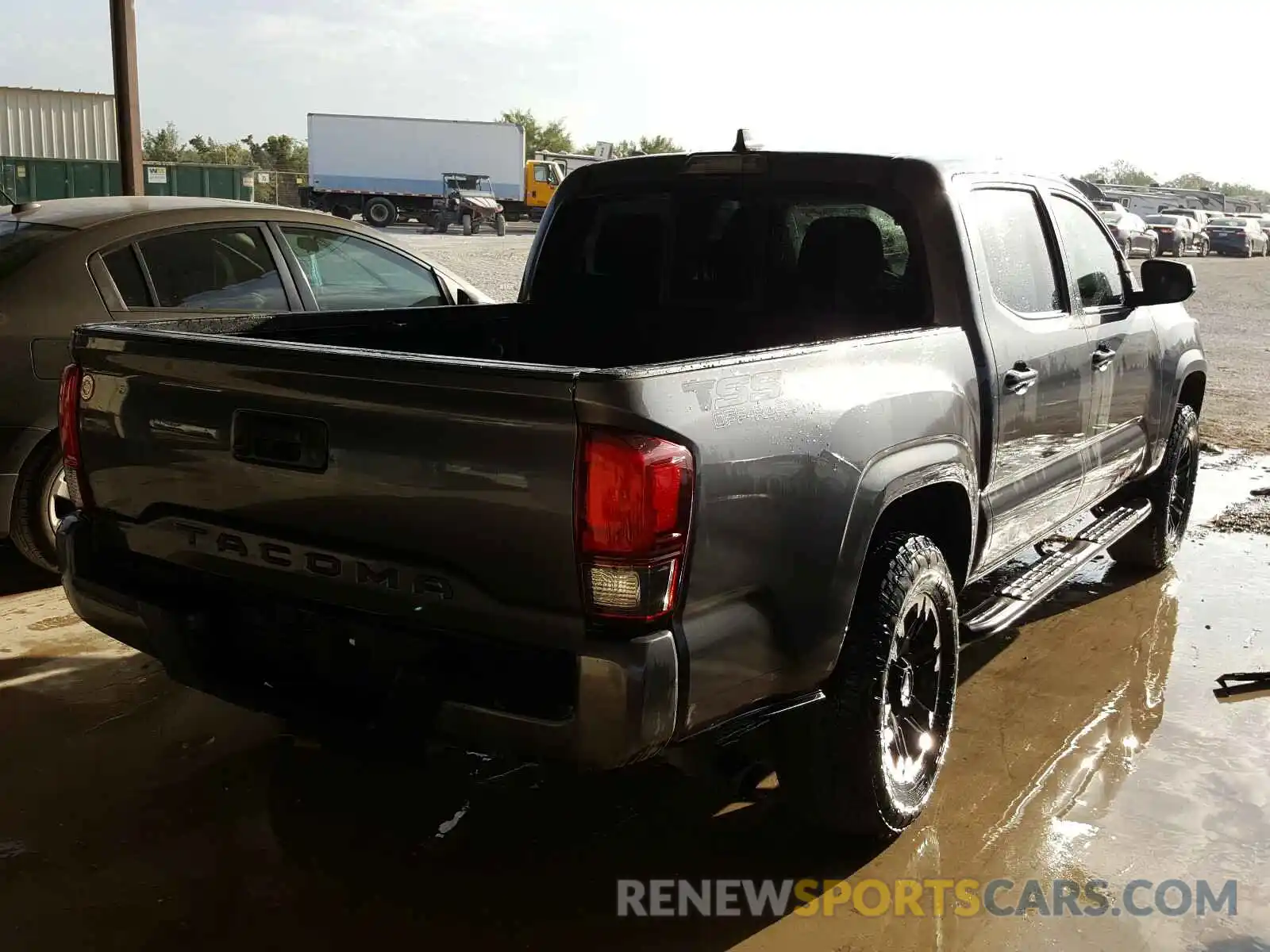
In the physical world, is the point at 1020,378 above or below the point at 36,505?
above

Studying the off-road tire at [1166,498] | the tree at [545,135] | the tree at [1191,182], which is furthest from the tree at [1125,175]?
the off-road tire at [1166,498]

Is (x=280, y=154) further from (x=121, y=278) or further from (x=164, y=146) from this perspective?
(x=121, y=278)

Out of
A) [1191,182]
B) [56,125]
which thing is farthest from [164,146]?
[1191,182]

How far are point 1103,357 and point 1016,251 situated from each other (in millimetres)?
786

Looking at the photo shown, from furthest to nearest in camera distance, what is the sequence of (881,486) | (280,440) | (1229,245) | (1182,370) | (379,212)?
(379,212)
(1229,245)
(1182,370)
(881,486)
(280,440)

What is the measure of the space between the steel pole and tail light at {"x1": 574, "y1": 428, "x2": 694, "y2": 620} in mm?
9536

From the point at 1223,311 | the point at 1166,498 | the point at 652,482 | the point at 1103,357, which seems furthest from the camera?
the point at 1223,311

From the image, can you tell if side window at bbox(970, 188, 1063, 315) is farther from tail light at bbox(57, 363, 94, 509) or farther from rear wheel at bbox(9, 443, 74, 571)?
rear wheel at bbox(9, 443, 74, 571)

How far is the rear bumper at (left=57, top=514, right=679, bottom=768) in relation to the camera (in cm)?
240

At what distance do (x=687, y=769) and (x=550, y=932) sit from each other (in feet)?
1.90

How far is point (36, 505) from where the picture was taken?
525 centimetres

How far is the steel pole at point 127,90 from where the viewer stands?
1062cm

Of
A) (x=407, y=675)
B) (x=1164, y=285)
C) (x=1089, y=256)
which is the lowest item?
(x=407, y=675)

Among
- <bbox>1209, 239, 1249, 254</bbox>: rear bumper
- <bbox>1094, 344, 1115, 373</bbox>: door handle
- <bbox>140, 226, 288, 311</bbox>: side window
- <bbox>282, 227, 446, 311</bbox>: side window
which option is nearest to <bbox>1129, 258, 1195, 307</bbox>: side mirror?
<bbox>1094, 344, 1115, 373</bbox>: door handle
